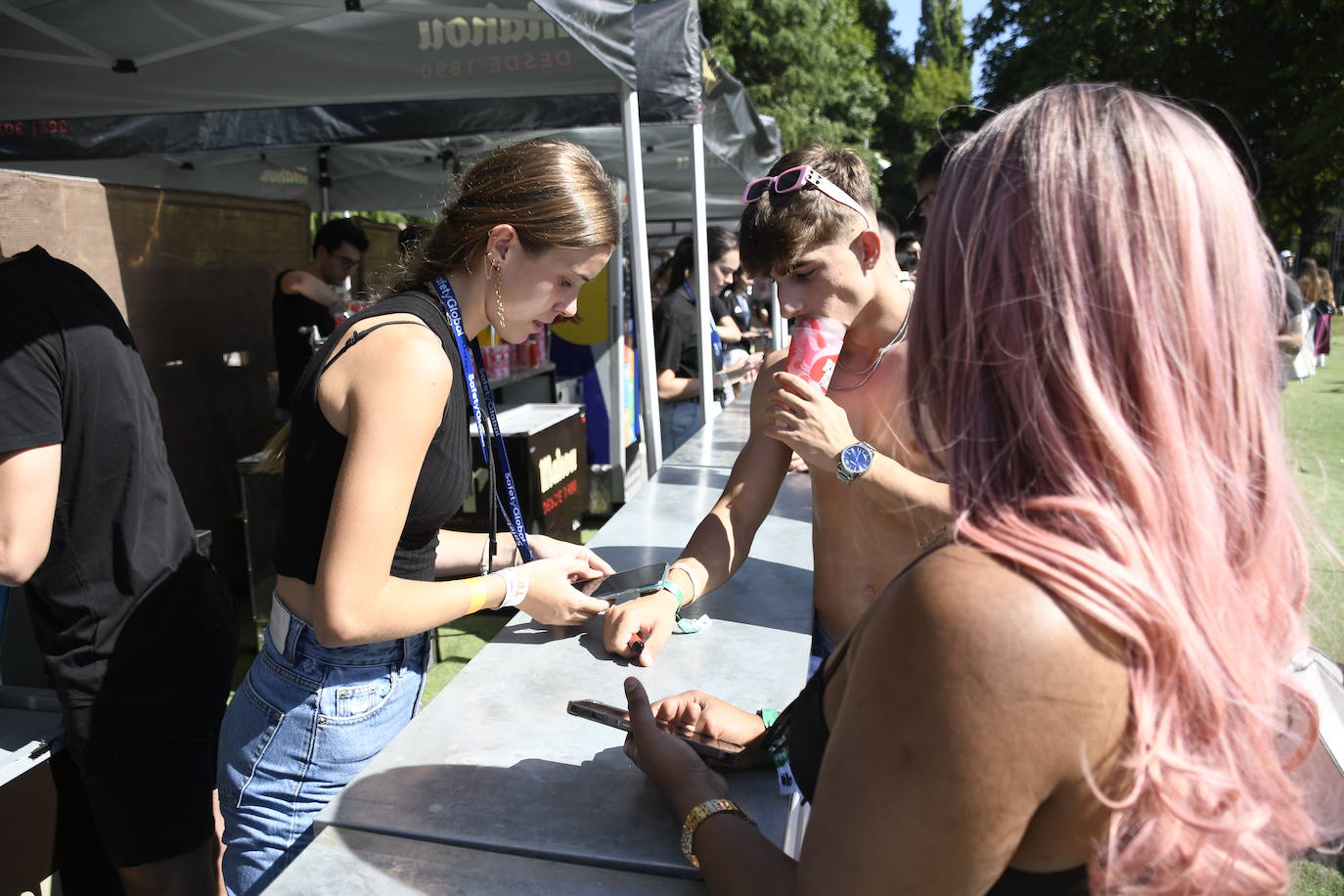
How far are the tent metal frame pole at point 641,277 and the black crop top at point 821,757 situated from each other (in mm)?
3501

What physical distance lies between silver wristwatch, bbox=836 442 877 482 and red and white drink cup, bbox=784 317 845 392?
0.21 metres

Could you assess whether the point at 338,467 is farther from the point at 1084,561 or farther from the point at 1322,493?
the point at 1322,493

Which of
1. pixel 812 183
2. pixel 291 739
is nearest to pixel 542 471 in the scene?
pixel 812 183

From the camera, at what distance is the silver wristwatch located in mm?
1821

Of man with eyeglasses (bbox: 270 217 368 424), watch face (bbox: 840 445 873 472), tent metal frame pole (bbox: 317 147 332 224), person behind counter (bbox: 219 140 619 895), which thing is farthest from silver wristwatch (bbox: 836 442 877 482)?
tent metal frame pole (bbox: 317 147 332 224)

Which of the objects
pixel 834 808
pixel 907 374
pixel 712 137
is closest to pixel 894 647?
pixel 834 808

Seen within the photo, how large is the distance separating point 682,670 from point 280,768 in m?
0.72

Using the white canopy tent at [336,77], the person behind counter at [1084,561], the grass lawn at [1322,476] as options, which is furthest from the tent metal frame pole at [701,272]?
the person behind counter at [1084,561]

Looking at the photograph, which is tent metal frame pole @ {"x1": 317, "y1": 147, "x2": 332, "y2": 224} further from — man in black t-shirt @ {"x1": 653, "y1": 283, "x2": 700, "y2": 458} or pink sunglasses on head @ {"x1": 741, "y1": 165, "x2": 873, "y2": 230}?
pink sunglasses on head @ {"x1": 741, "y1": 165, "x2": 873, "y2": 230}

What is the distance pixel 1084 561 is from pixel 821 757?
0.33 meters

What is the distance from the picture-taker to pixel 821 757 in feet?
2.89

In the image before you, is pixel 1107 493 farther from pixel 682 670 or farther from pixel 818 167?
pixel 818 167

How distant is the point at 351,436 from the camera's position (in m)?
1.33

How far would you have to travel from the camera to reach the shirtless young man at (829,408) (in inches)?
75.9
